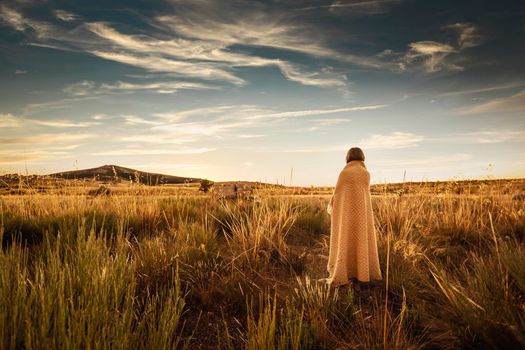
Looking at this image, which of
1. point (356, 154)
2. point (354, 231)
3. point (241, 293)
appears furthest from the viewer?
point (356, 154)

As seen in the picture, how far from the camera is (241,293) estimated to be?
3.85 m

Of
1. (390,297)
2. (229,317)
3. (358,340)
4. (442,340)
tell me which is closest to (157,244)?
(229,317)

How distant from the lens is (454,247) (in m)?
6.42

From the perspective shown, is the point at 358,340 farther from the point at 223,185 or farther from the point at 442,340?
the point at 223,185

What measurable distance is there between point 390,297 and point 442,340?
121 cm

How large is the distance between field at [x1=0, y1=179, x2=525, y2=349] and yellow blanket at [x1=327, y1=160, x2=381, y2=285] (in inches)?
9.3

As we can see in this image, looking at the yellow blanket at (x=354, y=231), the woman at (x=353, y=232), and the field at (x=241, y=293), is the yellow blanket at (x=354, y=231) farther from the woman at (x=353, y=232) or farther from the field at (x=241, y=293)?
the field at (x=241, y=293)

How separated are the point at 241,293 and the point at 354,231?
61.8 inches

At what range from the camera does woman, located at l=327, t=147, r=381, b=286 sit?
4.22 metres

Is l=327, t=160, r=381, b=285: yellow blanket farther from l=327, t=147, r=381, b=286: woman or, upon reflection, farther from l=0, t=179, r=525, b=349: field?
l=0, t=179, r=525, b=349: field

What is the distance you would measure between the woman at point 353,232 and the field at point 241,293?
232 mm

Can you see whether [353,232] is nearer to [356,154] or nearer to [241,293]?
[356,154]

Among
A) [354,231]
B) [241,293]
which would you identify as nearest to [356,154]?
[354,231]

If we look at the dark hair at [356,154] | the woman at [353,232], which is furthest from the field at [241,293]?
the dark hair at [356,154]
